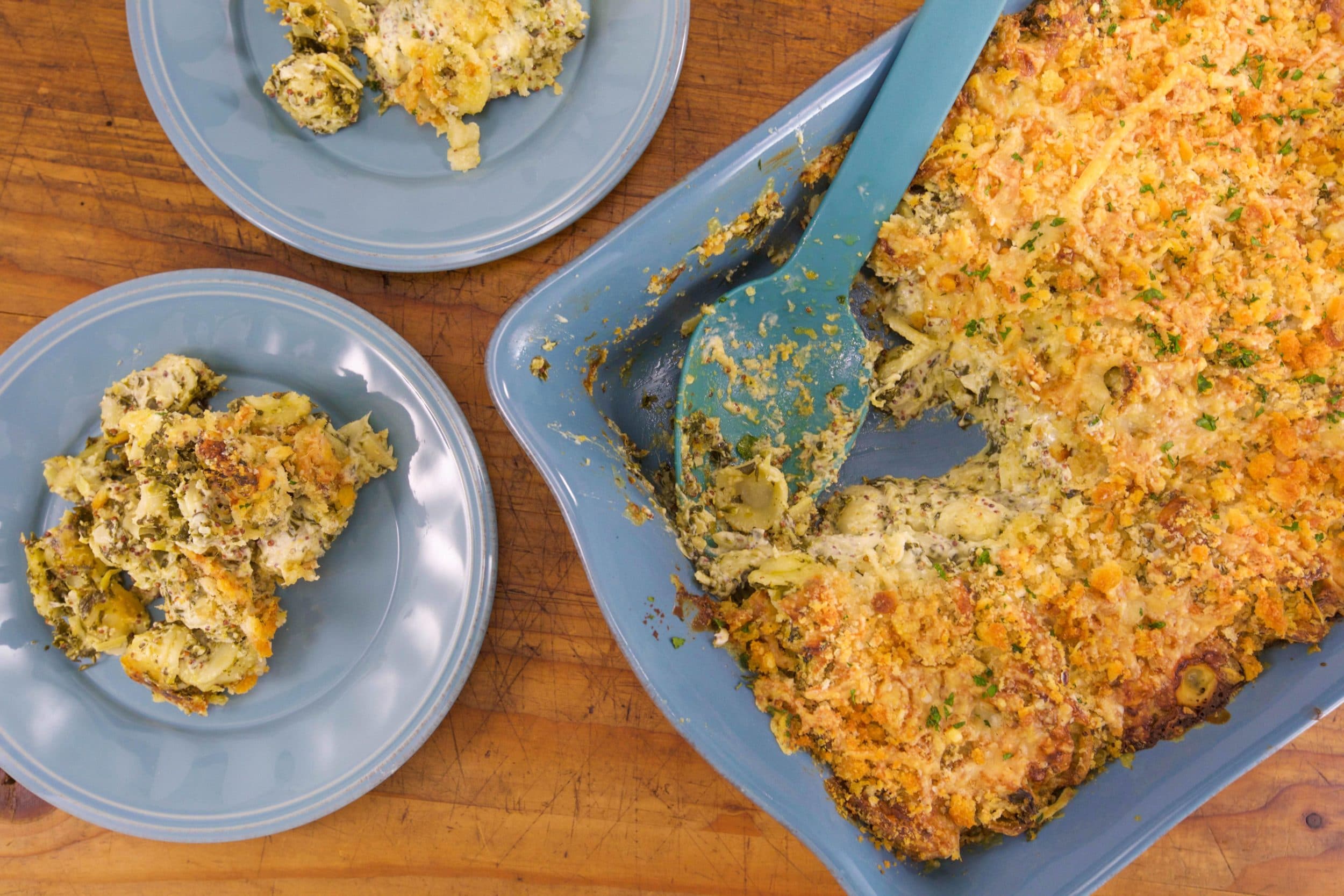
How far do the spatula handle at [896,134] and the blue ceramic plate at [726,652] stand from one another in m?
0.05

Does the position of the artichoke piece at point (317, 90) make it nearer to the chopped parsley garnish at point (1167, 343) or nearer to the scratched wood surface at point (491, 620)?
the scratched wood surface at point (491, 620)

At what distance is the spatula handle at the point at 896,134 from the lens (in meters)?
1.21

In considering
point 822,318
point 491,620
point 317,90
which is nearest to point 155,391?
point 317,90

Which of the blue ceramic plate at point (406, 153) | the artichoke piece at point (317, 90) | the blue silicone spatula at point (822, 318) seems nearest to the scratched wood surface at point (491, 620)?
the blue ceramic plate at point (406, 153)

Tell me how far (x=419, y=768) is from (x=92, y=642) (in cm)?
67

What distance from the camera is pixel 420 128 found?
1.48m

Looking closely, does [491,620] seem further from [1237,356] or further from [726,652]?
[1237,356]

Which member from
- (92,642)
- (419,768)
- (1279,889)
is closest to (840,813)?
(419,768)

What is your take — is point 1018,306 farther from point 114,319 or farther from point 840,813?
point 114,319

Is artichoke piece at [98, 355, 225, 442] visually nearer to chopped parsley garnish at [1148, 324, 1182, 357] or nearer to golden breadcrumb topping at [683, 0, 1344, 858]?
golden breadcrumb topping at [683, 0, 1344, 858]

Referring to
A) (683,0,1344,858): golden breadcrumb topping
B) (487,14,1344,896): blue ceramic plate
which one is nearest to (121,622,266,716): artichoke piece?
(487,14,1344,896): blue ceramic plate

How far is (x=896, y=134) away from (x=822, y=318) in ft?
1.14

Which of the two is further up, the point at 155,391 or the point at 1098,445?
the point at 1098,445

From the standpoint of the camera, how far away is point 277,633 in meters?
1.46
